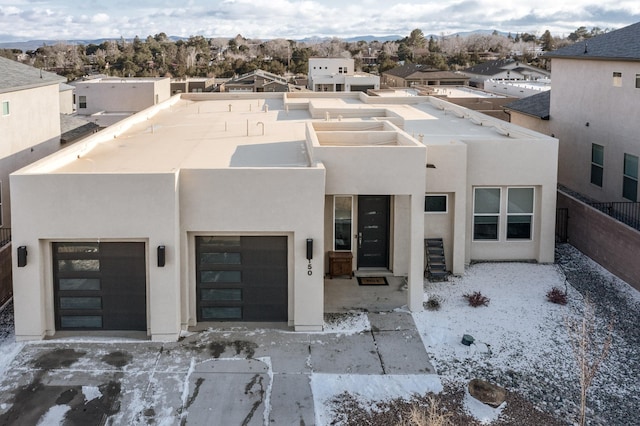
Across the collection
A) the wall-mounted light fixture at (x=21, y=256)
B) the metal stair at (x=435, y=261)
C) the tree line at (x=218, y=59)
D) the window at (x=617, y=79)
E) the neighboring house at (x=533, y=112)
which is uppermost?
the tree line at (x=218, y=59)

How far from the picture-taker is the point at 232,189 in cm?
1250

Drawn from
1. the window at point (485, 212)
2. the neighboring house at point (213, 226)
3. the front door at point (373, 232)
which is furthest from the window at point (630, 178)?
the front door at point (373, 232)

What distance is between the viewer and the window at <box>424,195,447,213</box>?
16312 mm

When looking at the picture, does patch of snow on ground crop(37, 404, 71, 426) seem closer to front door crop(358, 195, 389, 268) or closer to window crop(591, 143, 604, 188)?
front door crop(358, 195, 389, 268)

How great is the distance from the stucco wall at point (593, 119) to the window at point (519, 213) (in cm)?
445

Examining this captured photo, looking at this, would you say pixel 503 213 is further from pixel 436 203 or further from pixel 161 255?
pixel 161 255

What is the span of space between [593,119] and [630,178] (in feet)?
9.83

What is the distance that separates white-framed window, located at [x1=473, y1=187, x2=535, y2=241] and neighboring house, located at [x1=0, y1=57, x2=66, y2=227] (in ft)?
44.9

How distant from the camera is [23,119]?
19500mm

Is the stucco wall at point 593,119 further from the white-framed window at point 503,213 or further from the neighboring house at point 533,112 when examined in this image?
the white-framed window at point 503,213

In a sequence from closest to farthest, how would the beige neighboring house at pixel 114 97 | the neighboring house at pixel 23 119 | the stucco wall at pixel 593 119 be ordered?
1. the neighboring house at pixel 23 119
2. the stucco wall at pixel 593 119
3. the beige neighboring house at pixel 114 97

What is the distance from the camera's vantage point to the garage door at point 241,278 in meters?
12.9

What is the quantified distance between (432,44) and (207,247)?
125 meters

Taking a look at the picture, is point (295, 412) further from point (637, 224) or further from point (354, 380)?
point (637, 224)
